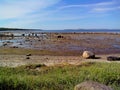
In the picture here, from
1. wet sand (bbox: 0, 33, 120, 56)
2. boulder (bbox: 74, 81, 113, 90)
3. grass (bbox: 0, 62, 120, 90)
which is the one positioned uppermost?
boulder (bbox: 74, 81, 113, 90)

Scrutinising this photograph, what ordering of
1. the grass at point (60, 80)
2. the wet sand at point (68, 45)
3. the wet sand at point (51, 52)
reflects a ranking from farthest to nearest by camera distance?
1. the wet sand at point (68, 45)
2. the wet sand at point (51, 52)
3. the grass at point (60, 80)

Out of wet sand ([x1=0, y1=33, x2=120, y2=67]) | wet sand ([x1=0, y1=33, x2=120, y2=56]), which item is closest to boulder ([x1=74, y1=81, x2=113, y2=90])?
wet sand ([x1=0, y1=33, x2=120, y2=67])

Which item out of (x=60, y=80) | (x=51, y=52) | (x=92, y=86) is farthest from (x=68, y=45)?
(x=92, y=86)

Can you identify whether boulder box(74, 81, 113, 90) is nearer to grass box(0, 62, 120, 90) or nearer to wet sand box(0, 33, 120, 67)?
grass box(0, 62, 120, 90)

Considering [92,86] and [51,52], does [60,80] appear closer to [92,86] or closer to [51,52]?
[92,86]

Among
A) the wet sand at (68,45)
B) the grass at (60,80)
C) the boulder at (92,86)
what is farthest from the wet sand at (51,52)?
the boulder at (92,86)

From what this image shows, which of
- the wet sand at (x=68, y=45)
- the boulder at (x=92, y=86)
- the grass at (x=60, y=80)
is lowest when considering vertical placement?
the wet sand at (x=68, y=45)

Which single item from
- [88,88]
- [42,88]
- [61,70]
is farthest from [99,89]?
[61,70]

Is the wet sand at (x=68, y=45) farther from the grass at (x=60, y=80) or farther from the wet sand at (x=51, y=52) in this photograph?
→ the grass at (x=60, y=80)

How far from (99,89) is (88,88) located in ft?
1.50

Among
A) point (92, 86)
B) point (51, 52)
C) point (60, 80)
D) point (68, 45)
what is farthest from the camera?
point (68, 45)

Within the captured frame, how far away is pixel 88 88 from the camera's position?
406 inches

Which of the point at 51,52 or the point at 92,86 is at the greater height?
the point at 92,86

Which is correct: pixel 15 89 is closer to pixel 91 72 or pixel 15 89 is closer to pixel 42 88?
pixel 42 88
